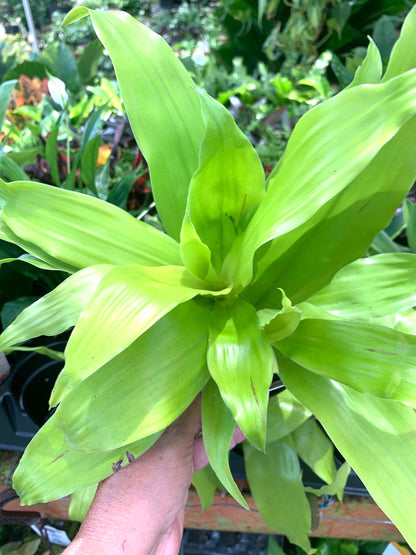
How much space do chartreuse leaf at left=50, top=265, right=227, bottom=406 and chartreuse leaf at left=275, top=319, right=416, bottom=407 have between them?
0.40ft

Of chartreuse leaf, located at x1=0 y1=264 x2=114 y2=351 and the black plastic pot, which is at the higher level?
chartreuse leaf, located at x1=0 y1=264 x2=114 y2=351

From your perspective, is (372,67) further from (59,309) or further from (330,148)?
(59,309)

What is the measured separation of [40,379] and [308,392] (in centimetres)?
50

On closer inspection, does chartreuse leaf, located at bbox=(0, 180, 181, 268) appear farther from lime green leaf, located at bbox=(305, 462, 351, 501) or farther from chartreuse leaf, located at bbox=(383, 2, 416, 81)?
lime green leaf, located at bbox=(305, 462, 351, 501)

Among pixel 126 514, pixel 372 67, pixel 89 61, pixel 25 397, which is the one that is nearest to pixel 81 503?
pixel 126 514

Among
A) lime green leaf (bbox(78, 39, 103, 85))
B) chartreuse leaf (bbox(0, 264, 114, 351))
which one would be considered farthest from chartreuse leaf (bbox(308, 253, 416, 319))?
lime green leaf (bbox(78, 39, 103, 85))

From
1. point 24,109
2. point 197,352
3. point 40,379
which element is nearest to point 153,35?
point 197,352

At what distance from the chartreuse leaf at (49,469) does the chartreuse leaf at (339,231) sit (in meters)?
0.21

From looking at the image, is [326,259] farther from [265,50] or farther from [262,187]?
[265,50]

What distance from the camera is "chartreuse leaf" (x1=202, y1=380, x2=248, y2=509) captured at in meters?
0.33

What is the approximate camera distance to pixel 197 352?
0.37 metres

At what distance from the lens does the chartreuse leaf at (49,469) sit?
0.36 m

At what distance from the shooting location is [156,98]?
0.37 meters

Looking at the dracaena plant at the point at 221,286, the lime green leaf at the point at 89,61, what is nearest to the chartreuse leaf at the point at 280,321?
the dracaena plant at the point at 221,286
